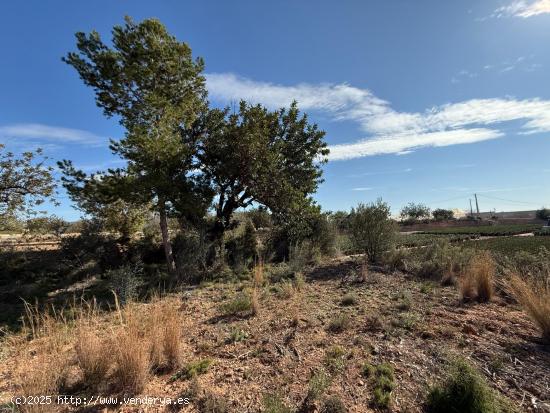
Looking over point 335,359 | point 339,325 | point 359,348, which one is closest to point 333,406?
point 335,359

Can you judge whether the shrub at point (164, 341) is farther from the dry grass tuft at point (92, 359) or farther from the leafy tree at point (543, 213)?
the leafy tree at point (543, 213)

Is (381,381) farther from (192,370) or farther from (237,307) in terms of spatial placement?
(237,307)

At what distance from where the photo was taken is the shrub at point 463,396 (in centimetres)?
264

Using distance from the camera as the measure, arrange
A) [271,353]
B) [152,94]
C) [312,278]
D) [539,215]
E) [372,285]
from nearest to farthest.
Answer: [271,353] < [372,285] < [152,94] < [312,278] < [539,215]

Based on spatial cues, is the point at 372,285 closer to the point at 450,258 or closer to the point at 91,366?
the point at 450,258

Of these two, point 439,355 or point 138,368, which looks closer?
point 138,368

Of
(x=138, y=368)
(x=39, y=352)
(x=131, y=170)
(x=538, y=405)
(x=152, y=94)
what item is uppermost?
(x=152, y=94)

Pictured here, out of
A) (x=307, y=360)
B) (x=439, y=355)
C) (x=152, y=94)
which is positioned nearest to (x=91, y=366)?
(x=307, y=360)

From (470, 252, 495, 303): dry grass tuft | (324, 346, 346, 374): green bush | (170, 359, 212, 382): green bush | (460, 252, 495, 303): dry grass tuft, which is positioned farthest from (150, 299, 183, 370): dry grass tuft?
(470, 252, 495, 303): dry grass tuft

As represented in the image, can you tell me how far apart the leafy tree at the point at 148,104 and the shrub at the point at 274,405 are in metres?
6.85

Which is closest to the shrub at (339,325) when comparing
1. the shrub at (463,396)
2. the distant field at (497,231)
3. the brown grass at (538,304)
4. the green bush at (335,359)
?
the green bush at (335,359)

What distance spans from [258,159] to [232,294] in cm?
491

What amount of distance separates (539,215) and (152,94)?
7372 centimetres

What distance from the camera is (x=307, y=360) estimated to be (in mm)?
3809
